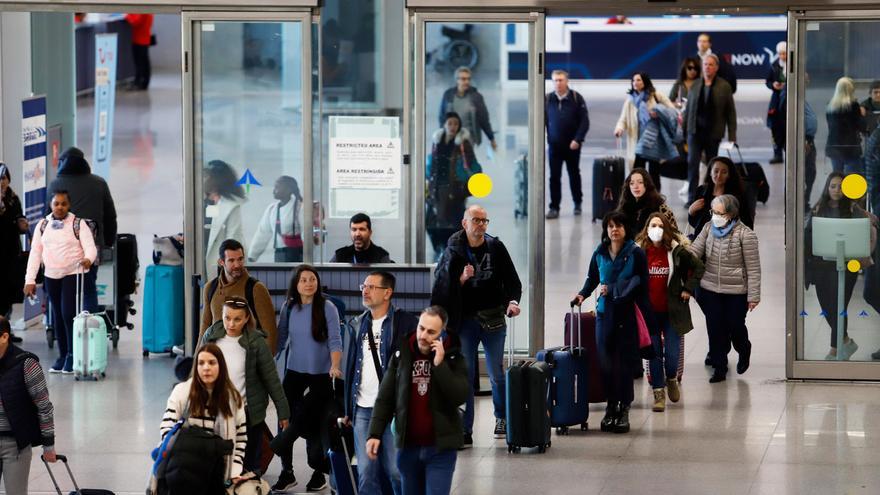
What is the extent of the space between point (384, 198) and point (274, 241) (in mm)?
1025

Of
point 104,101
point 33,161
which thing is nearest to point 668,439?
point 33,161

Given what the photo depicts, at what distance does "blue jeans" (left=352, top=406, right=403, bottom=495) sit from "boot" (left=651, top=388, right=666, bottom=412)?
3.75 meters

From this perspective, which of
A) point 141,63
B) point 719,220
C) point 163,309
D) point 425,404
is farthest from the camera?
point 141,63

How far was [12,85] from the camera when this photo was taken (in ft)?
55.2

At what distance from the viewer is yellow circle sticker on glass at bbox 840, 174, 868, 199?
1375cm

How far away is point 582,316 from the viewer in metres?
12.5

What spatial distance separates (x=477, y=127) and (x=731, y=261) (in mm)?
2442

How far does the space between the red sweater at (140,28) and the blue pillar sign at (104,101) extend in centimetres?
2026

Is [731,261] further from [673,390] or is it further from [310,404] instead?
[310,404]

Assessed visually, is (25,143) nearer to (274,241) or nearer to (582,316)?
(274,241)

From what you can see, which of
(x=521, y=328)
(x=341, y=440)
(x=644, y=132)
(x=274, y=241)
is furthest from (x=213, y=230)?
(x=644, y=132)

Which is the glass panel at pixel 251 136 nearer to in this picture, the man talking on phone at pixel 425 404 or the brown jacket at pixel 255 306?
the brown jacket at pixel 255 306

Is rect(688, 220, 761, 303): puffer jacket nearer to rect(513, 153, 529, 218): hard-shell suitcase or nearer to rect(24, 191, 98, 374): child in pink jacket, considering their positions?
rect(513, 153, 529, 218): hard-shell suitcase

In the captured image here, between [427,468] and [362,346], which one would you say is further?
[362,346]
